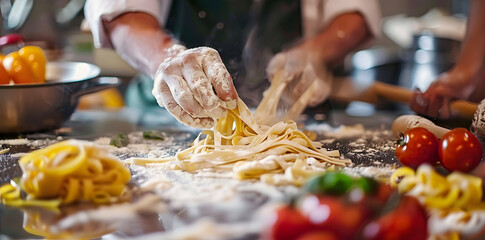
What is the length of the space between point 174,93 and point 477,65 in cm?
139

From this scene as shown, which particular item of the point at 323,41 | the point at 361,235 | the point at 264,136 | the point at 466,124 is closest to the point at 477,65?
the point at 466,124

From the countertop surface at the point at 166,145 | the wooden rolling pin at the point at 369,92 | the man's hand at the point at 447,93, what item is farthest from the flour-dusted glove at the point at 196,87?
the wooden rolling pin at the point at 369,92

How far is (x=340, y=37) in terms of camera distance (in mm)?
2549

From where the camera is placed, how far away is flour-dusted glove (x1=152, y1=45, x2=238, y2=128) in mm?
1632

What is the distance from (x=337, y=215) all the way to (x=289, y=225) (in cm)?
8

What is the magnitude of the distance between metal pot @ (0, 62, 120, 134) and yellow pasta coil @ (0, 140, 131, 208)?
0.68 metres

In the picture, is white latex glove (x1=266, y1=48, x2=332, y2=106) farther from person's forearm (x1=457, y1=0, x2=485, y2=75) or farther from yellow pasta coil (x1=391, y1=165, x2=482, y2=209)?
yellow pasta coil (x1=391, y1=165, x2=482, y2=209)

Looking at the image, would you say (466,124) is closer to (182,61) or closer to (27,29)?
(182,61)

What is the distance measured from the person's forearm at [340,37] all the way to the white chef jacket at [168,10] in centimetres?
3

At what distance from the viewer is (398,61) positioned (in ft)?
12.5

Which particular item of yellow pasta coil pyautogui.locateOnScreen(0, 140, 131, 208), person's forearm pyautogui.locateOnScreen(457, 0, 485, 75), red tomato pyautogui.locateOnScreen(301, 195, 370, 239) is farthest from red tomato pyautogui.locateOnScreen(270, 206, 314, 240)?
person's forearm pyautogui.locateOnScreen(457, 0, 485, 75)

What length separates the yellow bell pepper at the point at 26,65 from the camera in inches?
80.7

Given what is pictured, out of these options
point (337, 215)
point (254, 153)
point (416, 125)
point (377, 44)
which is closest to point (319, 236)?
point (337, 215)

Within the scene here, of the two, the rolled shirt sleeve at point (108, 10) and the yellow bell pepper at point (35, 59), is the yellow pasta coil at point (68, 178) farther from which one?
the rolled shirt sleeve at point (108, 10)
